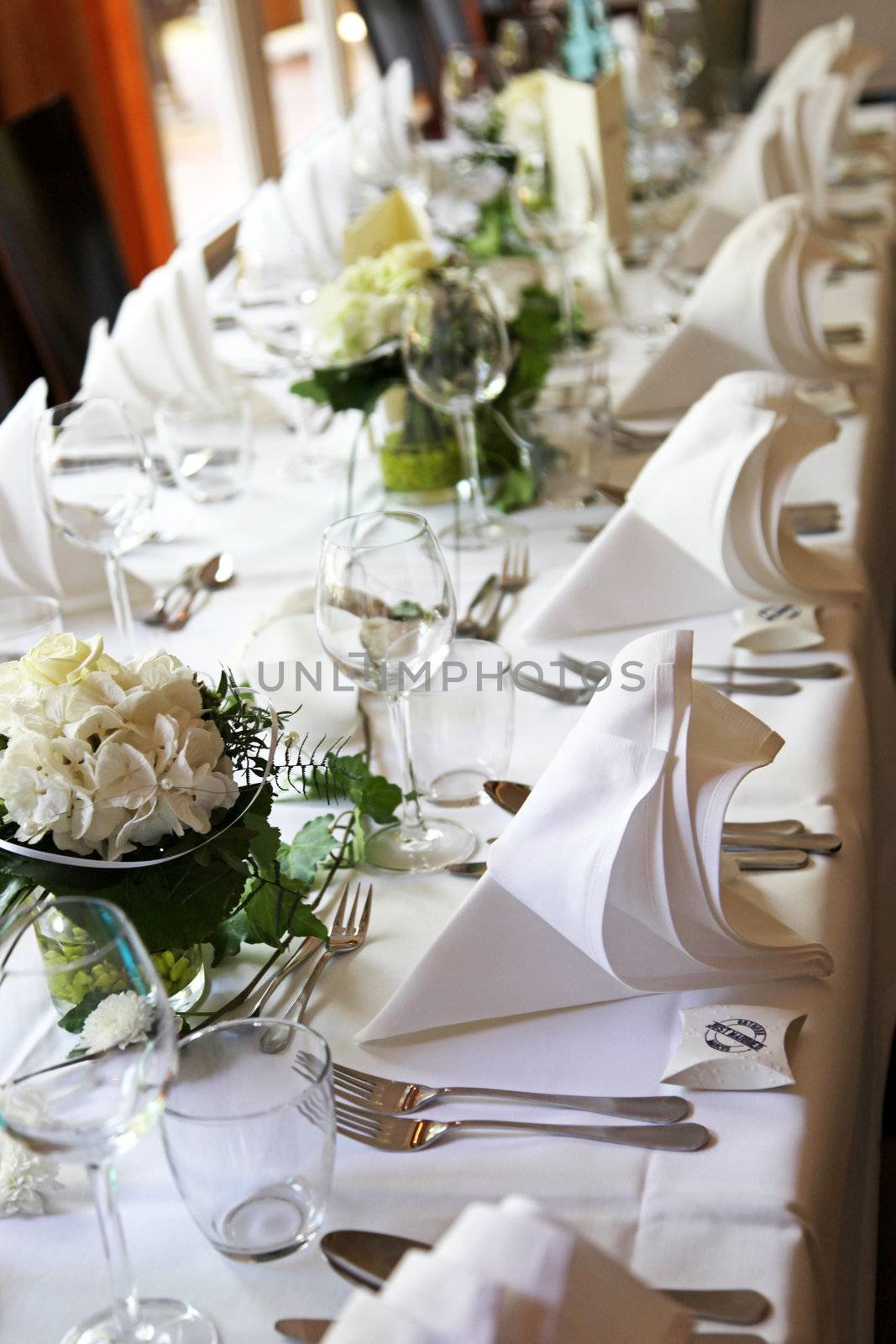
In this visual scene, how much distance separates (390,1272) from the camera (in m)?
0.73

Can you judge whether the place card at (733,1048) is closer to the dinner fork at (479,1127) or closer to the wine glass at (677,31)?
the dinner fork at (479,1127)

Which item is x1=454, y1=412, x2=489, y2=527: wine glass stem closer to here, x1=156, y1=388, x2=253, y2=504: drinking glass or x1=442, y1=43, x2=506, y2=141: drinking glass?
x1=156, y1=388, x2=253, y2=504: drinking glass

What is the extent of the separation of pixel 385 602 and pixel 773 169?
2.03 m

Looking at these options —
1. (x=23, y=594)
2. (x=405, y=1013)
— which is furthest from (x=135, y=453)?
(x=405, y=1013)

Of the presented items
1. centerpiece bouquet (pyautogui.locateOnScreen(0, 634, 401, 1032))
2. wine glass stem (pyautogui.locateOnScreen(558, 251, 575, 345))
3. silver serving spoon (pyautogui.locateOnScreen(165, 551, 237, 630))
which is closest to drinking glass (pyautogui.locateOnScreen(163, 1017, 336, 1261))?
centerpiece bouquet (pyautogui.locateOnScreen(0, 634, 401, 1032))

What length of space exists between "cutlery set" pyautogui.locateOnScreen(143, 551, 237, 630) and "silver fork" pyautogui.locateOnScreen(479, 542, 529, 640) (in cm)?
32

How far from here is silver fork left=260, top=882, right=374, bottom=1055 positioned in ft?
3.11

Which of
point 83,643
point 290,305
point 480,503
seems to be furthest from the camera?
point 290,305

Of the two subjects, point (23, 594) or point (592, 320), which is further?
point (592, 320)

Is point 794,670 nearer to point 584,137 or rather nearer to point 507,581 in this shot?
point 507,581

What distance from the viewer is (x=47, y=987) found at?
2.15 ft

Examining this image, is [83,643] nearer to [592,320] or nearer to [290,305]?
[290,305]

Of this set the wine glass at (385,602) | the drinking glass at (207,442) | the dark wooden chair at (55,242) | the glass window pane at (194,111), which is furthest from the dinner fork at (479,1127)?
the glass window pane at (194,111)

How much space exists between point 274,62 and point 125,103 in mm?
Result: 6187
